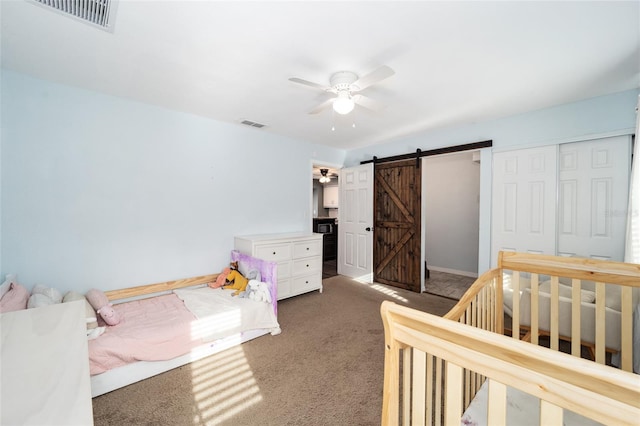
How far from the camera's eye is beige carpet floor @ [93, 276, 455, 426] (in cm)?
158

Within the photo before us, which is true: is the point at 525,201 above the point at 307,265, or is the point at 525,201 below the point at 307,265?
above

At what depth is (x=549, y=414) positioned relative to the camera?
0.62 metres

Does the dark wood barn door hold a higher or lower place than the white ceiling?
lower

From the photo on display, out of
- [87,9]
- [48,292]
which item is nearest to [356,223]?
[48,292]

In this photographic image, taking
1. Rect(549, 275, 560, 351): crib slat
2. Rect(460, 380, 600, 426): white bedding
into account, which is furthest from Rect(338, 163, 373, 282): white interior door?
Rect(460, 380, 600, 426): white bedding

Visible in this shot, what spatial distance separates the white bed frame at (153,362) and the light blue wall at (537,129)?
119 inches

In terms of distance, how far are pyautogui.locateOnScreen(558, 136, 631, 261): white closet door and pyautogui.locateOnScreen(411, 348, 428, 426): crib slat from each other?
3012 millimetres

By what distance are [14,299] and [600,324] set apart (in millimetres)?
3824

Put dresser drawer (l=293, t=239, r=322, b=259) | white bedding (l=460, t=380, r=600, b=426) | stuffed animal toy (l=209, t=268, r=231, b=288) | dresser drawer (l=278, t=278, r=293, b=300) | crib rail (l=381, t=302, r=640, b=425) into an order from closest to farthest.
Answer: crib rail (l=381, t=302, r=640, b=425), white bedding (l=460, t=380, r=600, b=426), stuffed animal toy (l=209, t=268, r=231, b=288), dresser drawer (l=278, t=278, r=293, b=300), dresser drawer (l=293, t=239, r=322, b=259)

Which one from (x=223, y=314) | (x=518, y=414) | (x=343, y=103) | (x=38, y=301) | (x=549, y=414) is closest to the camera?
(x=549, y=414)

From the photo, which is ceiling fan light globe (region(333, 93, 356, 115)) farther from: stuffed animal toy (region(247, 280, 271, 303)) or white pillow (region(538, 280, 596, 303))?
white pillow (region(538, 280, 596, 303))

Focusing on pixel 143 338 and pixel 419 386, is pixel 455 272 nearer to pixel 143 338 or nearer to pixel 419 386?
pixel 419 386

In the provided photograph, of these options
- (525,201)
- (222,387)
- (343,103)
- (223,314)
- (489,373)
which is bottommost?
(222,387)

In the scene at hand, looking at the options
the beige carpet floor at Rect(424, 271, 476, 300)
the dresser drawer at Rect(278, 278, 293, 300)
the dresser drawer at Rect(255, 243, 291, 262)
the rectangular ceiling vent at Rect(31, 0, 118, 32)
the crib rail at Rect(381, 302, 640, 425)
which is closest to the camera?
the crib rail at Rect(381, 302, 640, 425)
